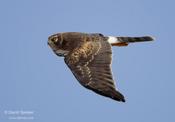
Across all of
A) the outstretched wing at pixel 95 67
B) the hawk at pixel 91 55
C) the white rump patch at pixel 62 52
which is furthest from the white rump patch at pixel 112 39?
the white rump patch at pixel 62 52

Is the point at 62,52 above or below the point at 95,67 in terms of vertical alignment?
above

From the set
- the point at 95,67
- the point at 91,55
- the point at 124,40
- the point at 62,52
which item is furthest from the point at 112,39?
the point at 95,67

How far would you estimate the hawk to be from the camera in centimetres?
1008

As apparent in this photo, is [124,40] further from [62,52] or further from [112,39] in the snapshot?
[62,52]

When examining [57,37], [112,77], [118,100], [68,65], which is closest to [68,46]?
[57,37]

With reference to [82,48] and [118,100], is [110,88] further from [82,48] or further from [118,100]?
[82,48]

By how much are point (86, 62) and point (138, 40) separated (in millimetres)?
2981

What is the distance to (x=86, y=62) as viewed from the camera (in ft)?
37.2

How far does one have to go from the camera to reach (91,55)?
11.7 metres

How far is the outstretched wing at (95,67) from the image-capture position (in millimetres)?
9898

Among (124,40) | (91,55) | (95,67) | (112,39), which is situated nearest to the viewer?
(95,67)

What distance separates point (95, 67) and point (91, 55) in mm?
738

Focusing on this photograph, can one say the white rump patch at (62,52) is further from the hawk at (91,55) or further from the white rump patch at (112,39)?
the white rump patch at (112,39)

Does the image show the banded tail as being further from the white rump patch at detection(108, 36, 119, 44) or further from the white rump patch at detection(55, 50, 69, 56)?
the white rump patch at detection(55, 50, 69, 56)
